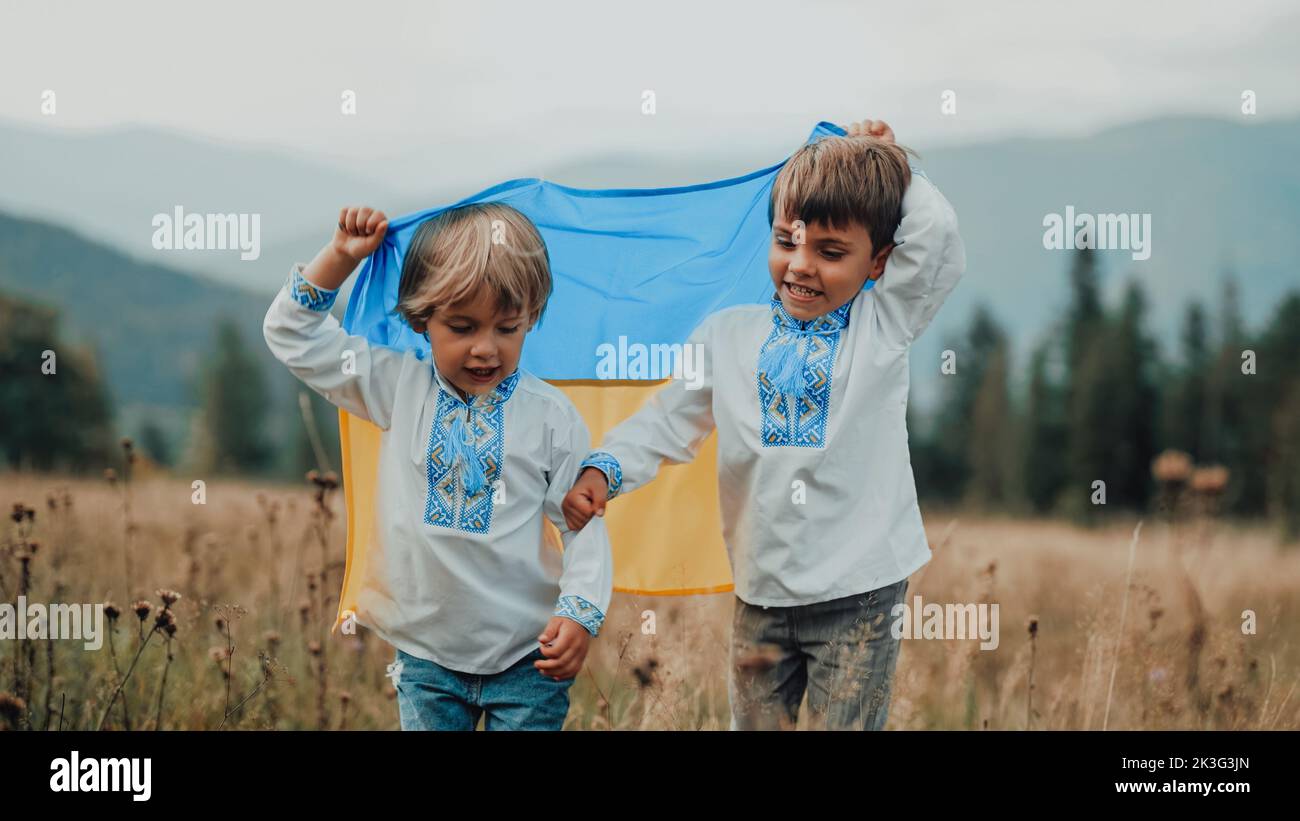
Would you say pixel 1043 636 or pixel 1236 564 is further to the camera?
pixel 1236 564

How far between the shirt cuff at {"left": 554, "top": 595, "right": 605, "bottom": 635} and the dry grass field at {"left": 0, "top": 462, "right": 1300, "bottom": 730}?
58cm

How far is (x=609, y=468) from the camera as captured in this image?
155 inches

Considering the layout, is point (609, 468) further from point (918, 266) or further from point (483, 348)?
point (918, 266)

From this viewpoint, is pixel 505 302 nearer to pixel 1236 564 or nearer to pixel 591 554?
pixel 591 554

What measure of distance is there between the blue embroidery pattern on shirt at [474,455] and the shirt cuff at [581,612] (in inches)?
14.1

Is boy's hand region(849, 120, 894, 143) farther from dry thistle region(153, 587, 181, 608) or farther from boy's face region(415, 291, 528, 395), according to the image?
dry thistle region(153, 587, 181, 608)

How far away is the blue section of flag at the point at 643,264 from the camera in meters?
4.80

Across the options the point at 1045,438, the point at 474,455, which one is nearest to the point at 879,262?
the point at 474,455

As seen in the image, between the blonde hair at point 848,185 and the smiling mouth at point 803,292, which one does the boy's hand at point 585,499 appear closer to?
the smiling mouth at point 803,292

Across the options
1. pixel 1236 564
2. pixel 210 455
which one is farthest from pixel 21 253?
pixel 1236 564

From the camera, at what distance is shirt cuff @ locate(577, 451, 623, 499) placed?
3.93m

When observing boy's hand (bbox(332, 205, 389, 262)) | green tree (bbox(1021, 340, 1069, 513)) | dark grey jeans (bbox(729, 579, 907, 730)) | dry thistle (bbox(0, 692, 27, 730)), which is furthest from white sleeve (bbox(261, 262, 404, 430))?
green tree (bbox(1021, 340, 1069, 513))
